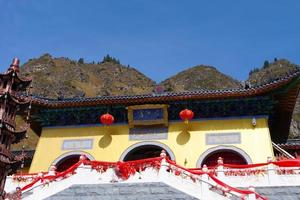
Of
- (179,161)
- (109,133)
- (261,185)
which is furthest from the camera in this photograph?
(109,133)

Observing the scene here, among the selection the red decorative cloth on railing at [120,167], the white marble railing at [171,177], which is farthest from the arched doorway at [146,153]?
the white marble railing at [171,177]

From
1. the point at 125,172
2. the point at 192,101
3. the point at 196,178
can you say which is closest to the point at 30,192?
the point at 125,172

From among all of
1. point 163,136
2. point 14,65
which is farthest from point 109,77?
point 14,65

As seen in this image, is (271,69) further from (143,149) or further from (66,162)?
(66,162)

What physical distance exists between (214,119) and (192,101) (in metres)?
1.03

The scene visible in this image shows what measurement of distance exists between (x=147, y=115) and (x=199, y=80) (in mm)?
51949

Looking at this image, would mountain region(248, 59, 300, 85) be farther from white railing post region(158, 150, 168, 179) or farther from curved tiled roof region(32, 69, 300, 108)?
white railing post region(158, 150, 168, 179)

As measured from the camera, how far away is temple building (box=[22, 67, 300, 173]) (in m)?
14.1

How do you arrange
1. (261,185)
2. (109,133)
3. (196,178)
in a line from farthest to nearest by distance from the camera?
(109,133)
(261,185)
(196,178)

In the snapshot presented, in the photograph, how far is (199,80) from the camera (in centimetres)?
6619

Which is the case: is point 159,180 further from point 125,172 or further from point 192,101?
point 192,101

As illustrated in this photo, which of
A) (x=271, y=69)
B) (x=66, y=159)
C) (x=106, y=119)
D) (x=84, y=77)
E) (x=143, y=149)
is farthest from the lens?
(x=84, y=77)

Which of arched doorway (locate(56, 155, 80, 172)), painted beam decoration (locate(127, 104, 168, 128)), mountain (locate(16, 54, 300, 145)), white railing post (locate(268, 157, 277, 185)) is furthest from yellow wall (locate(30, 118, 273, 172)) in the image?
mountain (locate(16, 54, 300, 145))

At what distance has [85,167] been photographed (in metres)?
10.9
